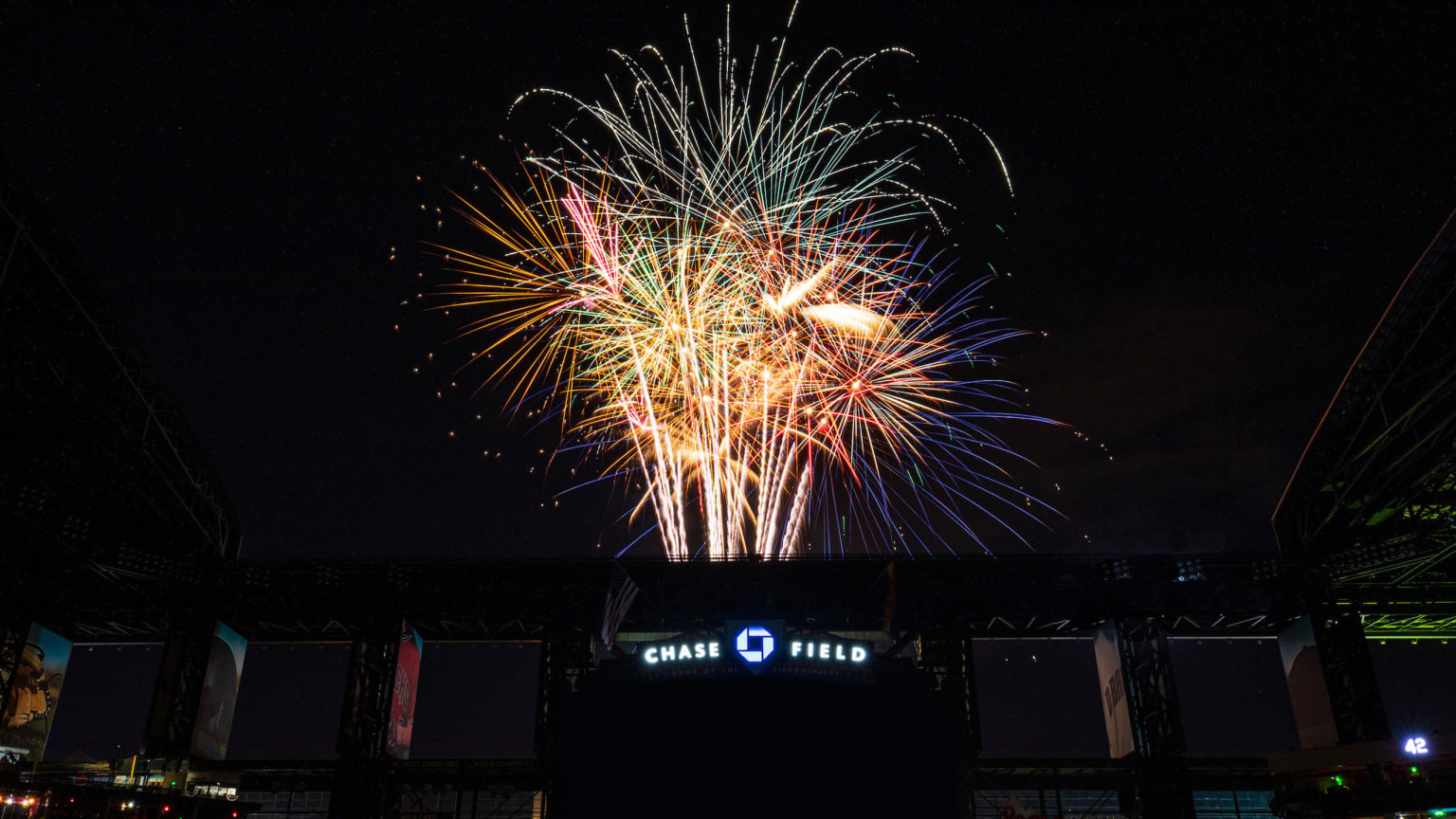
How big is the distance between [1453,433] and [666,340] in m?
25.2

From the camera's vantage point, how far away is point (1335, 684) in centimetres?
3566

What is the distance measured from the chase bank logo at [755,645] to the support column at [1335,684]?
67.6 feet

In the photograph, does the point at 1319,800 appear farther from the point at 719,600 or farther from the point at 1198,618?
the point at 719,600

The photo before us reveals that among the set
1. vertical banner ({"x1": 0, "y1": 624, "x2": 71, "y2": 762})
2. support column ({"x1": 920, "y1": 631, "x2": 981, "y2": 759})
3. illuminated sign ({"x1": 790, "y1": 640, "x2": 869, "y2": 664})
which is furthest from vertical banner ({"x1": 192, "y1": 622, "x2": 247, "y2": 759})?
support column ({"x1": 920, "y1": 631, "x2": 981, "y2": 759})

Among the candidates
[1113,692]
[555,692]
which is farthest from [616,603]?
[1113,692]

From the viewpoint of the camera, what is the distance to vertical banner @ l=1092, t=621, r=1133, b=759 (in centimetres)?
3541

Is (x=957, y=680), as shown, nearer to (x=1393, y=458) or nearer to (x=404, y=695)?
(x=1393, y=458)

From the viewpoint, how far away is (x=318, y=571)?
37.6 metres

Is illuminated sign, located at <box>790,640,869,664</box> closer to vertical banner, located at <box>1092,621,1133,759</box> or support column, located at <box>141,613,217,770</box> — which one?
vertical banner, located at <box>1092,621,1133,759</box>

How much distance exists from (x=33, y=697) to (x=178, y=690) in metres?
6.69

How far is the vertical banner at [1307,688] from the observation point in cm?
3556

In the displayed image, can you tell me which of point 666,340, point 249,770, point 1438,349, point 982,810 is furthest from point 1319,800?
point 249,770

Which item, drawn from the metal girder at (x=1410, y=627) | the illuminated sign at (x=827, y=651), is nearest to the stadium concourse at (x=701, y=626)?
the illuminated sign at (x=827, y=651)

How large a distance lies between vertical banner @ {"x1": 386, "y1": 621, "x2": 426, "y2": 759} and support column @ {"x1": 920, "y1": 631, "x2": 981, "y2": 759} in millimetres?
20120
